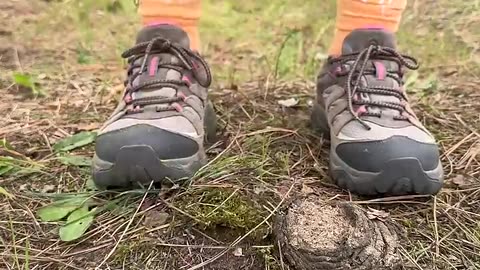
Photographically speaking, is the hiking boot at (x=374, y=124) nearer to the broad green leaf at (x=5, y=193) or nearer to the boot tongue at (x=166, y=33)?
the boot tongue at (x=166, y=33)

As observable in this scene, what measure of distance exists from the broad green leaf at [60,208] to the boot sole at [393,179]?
0.50 metres

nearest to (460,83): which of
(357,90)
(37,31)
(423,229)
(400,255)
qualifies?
(357,90)

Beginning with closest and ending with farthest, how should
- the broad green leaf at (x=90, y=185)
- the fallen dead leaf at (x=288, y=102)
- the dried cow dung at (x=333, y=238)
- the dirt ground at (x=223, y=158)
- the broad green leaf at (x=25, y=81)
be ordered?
1. the dried cow dung at (x=333, y=238)
2. the dirt ground at (x=223, y=158)
3. the broad green leaf at (x=90, y=185)
4. the fallen dead leaf at (x=288, y=102)
5. the broad green leaf at (x=25, y=81)

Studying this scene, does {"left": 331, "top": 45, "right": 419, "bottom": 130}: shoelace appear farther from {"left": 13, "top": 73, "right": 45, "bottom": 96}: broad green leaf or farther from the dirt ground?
{"left": 13, "top": 73, "right": 45, "bottom": 96}: broad green leaf

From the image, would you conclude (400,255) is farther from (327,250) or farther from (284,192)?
(284,192)

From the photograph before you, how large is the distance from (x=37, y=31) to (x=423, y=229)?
1.86 meters

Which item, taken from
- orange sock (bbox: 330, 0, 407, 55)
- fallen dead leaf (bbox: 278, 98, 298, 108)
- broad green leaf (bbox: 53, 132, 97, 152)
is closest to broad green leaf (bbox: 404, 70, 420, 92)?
fallen dead leaf (bbox: 278, 98, 298, 108)

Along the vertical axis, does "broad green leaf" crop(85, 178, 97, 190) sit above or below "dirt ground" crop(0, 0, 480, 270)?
above

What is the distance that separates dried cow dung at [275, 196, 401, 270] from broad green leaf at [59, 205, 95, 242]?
0.35 m

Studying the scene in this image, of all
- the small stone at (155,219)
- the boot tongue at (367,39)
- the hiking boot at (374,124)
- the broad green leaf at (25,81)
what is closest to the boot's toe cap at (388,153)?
the hiking boot at (374,124)

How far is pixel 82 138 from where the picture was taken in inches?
60.9

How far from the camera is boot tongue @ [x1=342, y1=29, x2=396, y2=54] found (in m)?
1.43

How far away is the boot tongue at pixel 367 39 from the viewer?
4.69ft

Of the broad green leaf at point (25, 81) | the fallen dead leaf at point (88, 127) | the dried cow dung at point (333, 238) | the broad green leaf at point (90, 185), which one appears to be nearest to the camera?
Result: the dried cow dung at point (333, 238)
